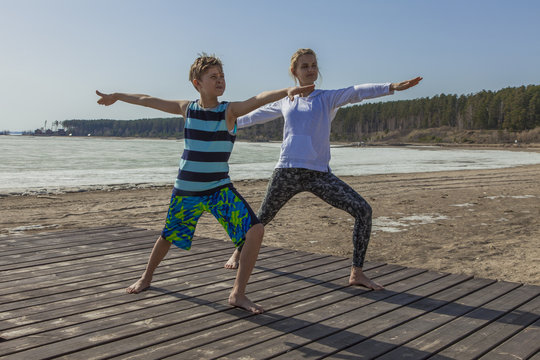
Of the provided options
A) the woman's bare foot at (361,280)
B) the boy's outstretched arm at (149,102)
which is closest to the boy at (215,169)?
the boy's outstretched arm at (149,102)

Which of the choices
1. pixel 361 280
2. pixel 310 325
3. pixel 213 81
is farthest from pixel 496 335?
pixel 213 81

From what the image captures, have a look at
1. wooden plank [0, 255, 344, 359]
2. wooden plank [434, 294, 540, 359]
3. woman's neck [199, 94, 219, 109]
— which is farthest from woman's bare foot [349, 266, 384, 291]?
woman's neck [199, 94, 219, 109]

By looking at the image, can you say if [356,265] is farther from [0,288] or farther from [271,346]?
[0,288]

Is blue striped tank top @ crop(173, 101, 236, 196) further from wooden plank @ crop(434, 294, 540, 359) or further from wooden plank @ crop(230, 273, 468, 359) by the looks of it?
wooden plank @ crop(434, 294, 540, 359)

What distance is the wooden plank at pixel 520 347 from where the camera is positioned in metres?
2.93

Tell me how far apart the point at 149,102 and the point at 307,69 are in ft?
4.41

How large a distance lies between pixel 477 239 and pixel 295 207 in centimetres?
531

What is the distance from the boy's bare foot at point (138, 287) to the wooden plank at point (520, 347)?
2.55 meters

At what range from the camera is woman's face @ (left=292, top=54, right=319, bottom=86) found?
438 cm

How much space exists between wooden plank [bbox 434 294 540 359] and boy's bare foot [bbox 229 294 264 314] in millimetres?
1251

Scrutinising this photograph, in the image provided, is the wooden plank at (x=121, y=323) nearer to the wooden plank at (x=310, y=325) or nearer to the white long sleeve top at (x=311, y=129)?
the wooden plank at (x=310, y=325)

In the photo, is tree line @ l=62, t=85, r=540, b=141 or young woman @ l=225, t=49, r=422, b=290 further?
tree line @ l=62, t=85, r=540, b=141

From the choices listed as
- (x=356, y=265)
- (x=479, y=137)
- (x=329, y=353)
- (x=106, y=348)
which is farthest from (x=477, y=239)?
(x=479, y=137)

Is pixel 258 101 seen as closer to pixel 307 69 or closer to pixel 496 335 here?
pixel 307 69
